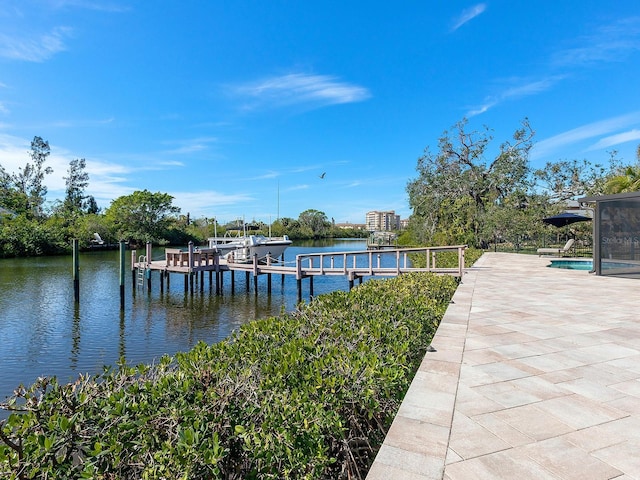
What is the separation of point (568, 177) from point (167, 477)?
2880 centimetres

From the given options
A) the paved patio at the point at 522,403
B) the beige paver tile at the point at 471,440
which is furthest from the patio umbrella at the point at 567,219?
the beige paver tile at the point at 471,440

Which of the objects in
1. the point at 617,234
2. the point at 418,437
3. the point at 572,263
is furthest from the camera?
the point at 572,263

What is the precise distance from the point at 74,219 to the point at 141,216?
7.78 metres

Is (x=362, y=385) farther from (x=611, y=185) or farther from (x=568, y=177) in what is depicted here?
(x=568, y=177)

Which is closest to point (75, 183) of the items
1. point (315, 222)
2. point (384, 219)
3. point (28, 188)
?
point (28, 188)

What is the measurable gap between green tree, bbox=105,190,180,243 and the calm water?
96.1 feet

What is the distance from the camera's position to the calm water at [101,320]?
767 centimetres

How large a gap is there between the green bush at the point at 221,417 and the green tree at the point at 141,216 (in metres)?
49.1

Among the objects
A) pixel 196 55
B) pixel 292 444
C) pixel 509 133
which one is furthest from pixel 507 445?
pixel 509 133

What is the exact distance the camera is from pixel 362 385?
229cm

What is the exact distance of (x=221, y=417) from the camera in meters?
1.81

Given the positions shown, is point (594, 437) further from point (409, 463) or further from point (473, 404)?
point (409, 463)

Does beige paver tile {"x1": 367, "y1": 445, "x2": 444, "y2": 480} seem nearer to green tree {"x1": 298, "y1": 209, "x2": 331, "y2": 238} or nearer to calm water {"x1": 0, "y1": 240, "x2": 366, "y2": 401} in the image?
calm water {"x1": 0, "y1": 240, "x2": 366, "y2": 401}

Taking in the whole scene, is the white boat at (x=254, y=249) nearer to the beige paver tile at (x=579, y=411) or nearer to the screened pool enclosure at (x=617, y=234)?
the screened pool enclosure at (x=617, y=234)
